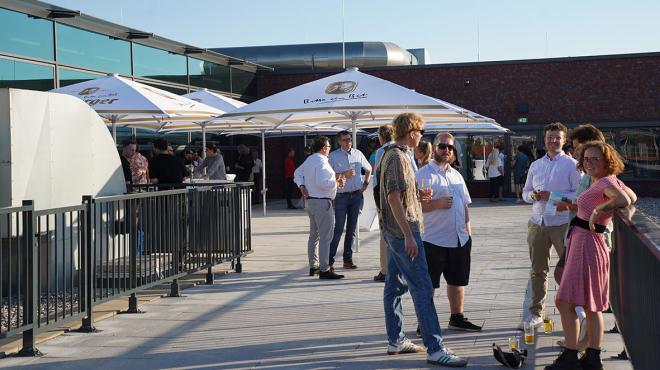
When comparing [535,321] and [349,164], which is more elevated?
[349,164]

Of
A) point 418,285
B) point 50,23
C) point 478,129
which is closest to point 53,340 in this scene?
point 418,285

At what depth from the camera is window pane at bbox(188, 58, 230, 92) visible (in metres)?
25.9

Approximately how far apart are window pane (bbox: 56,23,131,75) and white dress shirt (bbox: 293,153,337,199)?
370 inches

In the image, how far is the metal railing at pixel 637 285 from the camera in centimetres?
494

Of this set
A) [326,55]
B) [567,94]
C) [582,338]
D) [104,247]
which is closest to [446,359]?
[582,338]

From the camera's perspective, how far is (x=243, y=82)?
2998 cm

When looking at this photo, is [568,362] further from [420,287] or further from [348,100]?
[348,100]

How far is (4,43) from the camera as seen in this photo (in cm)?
1641

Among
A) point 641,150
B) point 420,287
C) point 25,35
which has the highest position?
point 25,35

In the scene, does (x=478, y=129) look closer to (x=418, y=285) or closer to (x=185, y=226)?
(x=185, y=226)

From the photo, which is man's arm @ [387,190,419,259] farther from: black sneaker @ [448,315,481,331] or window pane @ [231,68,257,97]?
window pane @ [231,68,257,97]

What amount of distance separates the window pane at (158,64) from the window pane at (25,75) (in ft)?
14.3

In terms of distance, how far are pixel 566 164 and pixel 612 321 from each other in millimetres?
1653

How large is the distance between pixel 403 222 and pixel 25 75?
41.3 ft
